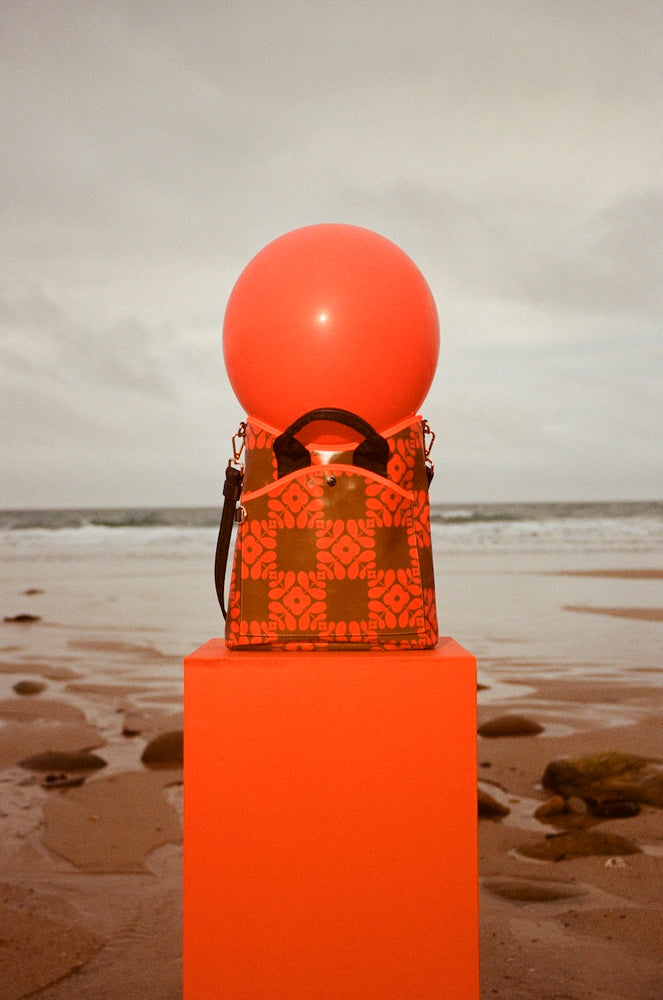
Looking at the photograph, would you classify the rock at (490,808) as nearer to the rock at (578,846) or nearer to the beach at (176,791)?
the beach at (176,791)

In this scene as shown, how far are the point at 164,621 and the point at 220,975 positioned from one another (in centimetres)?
710

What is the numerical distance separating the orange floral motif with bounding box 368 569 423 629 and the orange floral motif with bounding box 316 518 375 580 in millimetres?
44

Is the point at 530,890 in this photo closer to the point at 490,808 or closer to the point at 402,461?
the point at 490,808

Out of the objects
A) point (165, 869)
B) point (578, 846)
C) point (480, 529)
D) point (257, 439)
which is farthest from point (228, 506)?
point (480, 529)

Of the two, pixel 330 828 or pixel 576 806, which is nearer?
pixel 330 828

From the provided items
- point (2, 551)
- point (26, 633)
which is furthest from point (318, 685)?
point (2, 551)

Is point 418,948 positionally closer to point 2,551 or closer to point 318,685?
point 318,685

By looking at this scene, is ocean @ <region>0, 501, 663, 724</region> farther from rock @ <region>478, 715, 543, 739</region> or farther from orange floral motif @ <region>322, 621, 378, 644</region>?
orange floral motif @ <region>322, 621, 378, 644</region>

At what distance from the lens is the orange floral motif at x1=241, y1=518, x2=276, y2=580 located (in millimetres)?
1893

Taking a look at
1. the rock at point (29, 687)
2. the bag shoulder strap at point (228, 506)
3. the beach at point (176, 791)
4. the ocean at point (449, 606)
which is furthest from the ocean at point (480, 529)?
the bag shoulder strap at point (228, 506)

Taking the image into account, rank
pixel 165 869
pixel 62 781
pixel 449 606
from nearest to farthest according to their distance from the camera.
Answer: pixel 165 869 < pixel 62 781 < pixel 449 606

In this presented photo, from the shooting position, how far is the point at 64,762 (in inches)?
176

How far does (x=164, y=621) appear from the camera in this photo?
871 cm

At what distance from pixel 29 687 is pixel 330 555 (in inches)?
192
